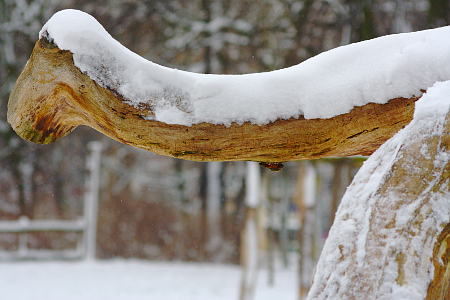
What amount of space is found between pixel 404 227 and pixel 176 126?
68 centimetres

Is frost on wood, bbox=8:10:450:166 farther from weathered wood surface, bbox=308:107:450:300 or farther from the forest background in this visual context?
the forest background

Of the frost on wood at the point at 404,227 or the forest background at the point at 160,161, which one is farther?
the forest background at the point at 160,161

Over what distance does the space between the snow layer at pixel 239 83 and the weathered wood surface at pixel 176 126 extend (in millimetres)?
28

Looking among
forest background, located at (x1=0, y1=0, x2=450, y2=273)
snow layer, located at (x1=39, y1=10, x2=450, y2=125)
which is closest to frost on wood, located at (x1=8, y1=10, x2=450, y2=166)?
snow layer, located at (x1=39, y1=10, x2=450, y2=125)

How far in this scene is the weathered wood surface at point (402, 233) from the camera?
835 millimetres

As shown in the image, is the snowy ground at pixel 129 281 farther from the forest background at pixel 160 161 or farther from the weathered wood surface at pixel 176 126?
the weathered wood surface at pixel 176 126

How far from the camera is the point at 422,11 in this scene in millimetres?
7211

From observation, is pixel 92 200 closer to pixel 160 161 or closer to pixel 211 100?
pixel 160 161

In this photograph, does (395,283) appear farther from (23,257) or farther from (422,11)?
(23,257)

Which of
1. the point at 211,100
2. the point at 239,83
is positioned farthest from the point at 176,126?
the point at 239,83

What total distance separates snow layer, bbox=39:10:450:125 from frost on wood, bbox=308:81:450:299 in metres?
0.24

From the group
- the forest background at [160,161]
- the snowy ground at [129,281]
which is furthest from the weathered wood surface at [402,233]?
the forest background at [160,161]

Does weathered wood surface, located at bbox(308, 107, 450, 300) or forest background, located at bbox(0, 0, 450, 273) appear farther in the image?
forest background, located at bbox(0, 0, 450, 273)

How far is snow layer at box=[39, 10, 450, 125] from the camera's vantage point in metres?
1.17
